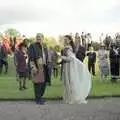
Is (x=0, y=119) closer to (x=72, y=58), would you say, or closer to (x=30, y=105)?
(x=30, y=105)

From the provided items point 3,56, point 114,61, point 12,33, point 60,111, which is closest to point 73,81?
point 60,111

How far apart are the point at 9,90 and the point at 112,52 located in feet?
22.6

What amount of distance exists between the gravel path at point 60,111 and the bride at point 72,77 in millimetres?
315

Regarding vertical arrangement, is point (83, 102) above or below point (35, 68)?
below

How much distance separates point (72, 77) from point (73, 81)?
0.38 feet

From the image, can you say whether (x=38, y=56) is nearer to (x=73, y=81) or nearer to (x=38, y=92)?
(x=38, y=92)

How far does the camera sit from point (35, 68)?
1617 cm

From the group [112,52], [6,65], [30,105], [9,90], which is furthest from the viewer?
[6,65]

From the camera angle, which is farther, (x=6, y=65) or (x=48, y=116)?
(x=6, y=65)

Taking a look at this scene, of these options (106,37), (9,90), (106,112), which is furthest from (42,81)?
(106,37)

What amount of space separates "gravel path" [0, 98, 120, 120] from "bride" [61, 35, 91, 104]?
1.03 feet

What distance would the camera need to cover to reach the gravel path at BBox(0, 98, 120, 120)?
1329 centimetres

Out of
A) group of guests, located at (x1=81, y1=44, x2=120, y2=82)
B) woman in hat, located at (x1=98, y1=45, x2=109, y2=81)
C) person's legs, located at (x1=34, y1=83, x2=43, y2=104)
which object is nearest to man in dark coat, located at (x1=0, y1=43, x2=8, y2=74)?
group of guests, located at (x1=81, y1=44, x2=120, y2=82)

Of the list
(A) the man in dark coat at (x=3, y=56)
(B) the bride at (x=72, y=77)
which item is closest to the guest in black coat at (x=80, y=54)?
(A) the man in dark coat at (x=3, y=56)
